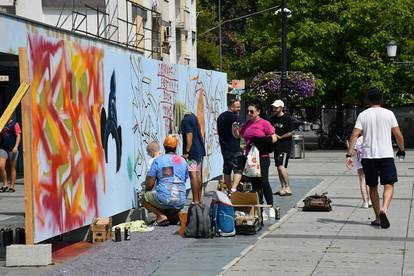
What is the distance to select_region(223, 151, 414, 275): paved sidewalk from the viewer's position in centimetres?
793

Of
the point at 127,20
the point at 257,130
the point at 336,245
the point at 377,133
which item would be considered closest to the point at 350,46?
the point at 127,20

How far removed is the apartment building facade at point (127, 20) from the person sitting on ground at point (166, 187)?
10527 mm

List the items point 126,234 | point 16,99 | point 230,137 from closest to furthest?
point 16,99 < point 126,234 < point 230,137

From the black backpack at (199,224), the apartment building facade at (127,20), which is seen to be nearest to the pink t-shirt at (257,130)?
the black backpack at (199,224)

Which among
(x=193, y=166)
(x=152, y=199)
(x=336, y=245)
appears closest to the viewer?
(x=336, y=245)

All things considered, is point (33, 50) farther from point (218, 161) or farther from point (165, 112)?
point (218, 161)

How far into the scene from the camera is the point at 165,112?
44.8 ft

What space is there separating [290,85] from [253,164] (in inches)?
828

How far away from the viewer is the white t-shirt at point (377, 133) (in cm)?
1076

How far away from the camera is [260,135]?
12047 mm

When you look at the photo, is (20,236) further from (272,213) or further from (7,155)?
(7,155)

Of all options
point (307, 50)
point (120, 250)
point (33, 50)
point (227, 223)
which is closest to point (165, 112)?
point (227, 223)

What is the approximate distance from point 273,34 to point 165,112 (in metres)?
26.9

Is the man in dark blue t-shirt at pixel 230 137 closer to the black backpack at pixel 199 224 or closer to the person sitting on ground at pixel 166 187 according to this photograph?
the person sitting on ground at pixel 166 187
